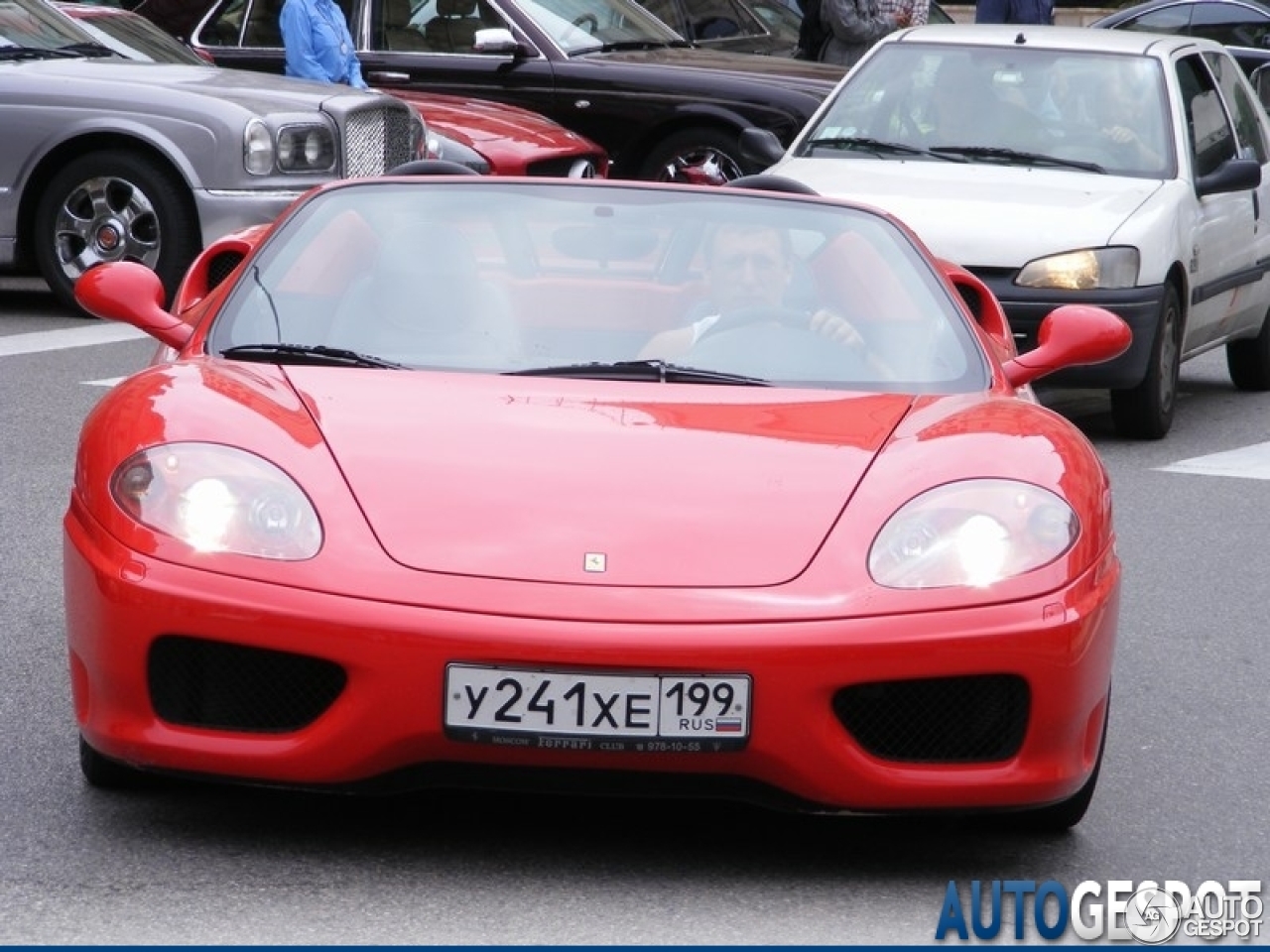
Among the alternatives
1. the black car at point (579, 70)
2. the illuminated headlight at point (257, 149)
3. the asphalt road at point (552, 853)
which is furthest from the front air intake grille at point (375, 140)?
the asphalt road at point (552, 853)

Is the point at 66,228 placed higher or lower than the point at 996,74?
lower

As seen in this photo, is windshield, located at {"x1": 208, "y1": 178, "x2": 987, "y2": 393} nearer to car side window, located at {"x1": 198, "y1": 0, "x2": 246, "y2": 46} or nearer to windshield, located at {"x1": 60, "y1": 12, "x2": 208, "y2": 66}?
windshield, located at {"x1": 60, "y1": 12, "x2": 208, "y2": 66}

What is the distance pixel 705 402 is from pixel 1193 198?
597 centimetres

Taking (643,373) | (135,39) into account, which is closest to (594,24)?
(135,39)

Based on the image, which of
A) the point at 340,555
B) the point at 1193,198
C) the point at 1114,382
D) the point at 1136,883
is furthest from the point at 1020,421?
the point at 1193,198

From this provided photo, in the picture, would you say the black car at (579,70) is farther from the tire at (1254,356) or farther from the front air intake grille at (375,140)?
the tire at (1254,356)

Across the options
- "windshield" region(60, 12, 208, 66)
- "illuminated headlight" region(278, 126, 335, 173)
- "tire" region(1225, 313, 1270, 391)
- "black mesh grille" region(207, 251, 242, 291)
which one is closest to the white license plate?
"black mesh grille" region(207, 251, 242, 291)

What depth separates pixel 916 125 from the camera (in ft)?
35.7

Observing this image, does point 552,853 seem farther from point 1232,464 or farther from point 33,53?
point 33,53

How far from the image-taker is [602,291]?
17.6 feet

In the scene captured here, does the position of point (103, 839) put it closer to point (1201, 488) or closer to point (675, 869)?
point (675, 869)

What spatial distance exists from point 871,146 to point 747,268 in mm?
5583

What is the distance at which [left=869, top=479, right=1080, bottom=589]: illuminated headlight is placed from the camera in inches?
166

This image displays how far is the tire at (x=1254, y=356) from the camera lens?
11.9 m
